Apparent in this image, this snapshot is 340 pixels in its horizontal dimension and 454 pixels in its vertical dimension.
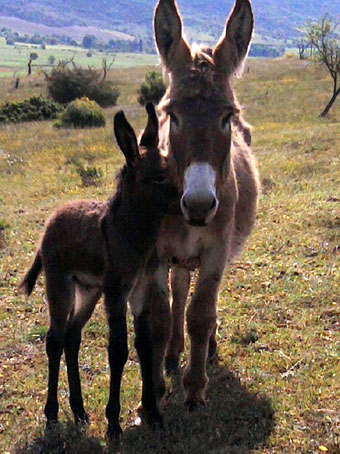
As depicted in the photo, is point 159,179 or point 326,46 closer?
point 159,179

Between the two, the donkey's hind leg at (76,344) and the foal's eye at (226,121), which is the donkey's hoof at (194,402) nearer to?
the donkey's hind leg at (76,344)

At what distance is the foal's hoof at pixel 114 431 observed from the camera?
3908mm

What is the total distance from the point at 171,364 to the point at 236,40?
8.98 ft

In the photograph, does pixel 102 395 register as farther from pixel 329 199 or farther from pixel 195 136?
pixel 329 199

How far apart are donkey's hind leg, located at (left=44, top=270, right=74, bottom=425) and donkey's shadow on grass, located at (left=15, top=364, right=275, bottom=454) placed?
196 mm

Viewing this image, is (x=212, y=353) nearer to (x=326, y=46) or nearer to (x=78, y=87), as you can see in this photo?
(x=326, y=46)

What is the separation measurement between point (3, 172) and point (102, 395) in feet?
41.6

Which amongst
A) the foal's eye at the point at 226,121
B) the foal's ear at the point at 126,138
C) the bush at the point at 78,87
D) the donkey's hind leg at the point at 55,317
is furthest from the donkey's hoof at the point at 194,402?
the bush at the point at 78,87

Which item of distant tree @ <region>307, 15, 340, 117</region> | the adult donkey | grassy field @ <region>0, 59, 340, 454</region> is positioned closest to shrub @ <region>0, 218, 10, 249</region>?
grassy field @ <region>0, 59, 340, 454</region>

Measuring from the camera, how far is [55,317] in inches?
162

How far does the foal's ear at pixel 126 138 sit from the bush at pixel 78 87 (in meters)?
34.5

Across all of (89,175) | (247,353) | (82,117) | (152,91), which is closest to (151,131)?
(247,353)

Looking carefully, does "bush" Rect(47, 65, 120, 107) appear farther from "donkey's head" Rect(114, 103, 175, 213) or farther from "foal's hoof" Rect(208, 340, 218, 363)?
"donkey's head" Rect(114, 103, 175, 213)

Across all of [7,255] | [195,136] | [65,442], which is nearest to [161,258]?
[195,136]
